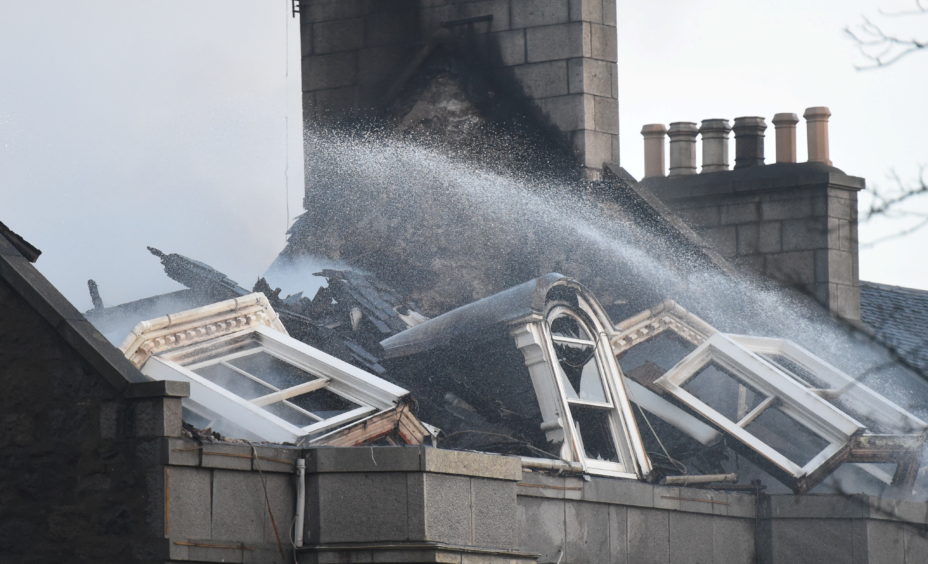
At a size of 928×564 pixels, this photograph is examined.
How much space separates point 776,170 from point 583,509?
9.87m

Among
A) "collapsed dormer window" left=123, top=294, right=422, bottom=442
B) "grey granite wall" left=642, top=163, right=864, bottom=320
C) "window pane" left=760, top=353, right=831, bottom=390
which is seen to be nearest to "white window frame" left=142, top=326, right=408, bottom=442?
"collapsed dormer window" left=123, top=294, right=422, bottom=442

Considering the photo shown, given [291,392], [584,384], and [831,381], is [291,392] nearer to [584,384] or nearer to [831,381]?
[584,384]

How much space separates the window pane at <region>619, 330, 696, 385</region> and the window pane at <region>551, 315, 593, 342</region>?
172 cm

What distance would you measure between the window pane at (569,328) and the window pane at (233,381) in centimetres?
278

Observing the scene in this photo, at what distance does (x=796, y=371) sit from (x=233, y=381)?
263 inches

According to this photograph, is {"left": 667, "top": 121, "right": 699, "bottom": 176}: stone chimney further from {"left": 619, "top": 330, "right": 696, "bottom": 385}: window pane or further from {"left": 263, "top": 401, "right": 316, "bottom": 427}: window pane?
{"left": 263, "top": 401, "right": 316, "bottom": 427}: window pane

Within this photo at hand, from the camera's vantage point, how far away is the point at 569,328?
17453mm

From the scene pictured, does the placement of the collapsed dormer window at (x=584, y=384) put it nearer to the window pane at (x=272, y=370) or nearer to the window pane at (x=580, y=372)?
the window pane at (x=580, y=372)

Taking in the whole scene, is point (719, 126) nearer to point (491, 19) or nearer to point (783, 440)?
point (491, 19)

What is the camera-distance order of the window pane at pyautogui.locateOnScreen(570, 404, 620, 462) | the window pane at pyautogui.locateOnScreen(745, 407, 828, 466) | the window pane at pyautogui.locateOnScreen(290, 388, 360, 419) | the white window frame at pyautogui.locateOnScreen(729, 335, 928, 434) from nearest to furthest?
the window pane at pyautogui.locateOnScreen(290, 388, 360, 419)
the window pane at pyautogui.locateOnScreen(570, 404, 620, 462)
the white window frame at pyautogui.locateOnScreen(729, 335, 928, 434)
the window pane at pyautogui.locateOnScreen(745, 407, 828, 466)

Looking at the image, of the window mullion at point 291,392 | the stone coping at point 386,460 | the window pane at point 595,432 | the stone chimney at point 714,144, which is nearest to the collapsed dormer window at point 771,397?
the window pane at point 595,432

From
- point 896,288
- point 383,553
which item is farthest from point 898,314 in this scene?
point 383,553

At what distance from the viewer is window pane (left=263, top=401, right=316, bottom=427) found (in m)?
15.6

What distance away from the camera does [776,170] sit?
24.7 metres
